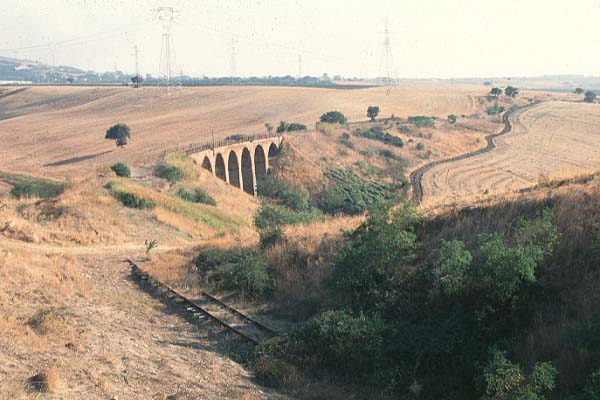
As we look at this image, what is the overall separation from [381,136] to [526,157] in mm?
16820

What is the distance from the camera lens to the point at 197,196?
33906 millimetres

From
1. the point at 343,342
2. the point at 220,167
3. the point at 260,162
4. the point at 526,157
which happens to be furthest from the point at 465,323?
the point at 526,157

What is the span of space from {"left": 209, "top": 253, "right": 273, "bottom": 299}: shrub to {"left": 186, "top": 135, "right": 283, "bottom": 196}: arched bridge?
27.2 m

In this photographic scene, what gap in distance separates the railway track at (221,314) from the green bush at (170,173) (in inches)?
805

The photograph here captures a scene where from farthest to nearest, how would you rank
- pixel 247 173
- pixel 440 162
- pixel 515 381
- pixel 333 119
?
pixel 333 119, pixel 440 162, pixel 247 173, pixel 515 381

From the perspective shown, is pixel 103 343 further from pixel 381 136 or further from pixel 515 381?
pixel 381 136

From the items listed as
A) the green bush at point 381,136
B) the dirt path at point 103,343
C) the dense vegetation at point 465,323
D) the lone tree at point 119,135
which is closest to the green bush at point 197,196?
the dirt path at point 103,343

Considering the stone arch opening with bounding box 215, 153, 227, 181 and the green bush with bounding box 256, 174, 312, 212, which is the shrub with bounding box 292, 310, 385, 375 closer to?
the green bush with bounding box 256, 174, 312, 212

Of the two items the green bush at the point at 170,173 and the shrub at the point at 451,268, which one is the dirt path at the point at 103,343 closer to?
the shrub at the point at 451,268

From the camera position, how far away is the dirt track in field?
43.3 meters

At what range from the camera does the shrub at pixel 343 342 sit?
9195 mm

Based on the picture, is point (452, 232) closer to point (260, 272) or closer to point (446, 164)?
point (260, 272)

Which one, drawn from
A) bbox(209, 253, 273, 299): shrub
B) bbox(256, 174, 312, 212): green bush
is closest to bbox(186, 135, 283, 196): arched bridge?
bbox(256, 174, 312, 212): green bush

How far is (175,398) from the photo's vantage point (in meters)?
8.04
